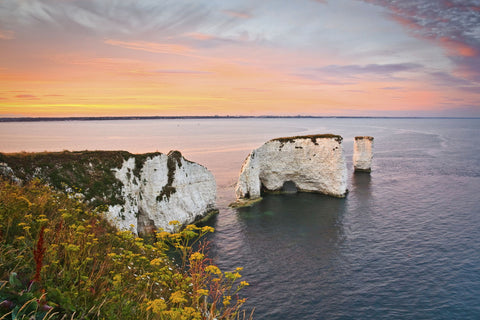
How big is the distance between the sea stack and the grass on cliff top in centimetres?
4943

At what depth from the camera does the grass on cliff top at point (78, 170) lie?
2128 cm

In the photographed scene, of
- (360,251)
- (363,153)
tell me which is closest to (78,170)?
(360,251)

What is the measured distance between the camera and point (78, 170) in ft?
78.3

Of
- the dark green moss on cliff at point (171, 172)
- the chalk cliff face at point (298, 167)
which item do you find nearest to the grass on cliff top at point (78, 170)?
the dark green moss on cliff at point (171, 172)

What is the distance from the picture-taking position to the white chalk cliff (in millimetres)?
26172

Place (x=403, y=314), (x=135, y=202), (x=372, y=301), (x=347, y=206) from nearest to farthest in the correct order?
(x=403, y=314) < (x=372, y=301) < (x=135, y=202) < (x=347, y=206)

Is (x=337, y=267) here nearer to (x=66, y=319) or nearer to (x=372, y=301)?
(x=372, y=301)

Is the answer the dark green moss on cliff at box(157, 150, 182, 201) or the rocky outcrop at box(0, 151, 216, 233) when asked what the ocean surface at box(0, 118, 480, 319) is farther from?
the dark green moss on cliff at box(157, 150, 182, 201)

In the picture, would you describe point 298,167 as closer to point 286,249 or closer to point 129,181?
point 286,249

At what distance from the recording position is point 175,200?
3059 cm

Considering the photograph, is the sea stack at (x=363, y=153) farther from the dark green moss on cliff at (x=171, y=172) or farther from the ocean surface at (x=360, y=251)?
the dark green moss on cliff at (x=171, y=172)


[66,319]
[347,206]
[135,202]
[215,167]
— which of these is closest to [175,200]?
[135,202]

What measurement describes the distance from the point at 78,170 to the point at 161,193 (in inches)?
320

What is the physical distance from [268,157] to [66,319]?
42.9 m
